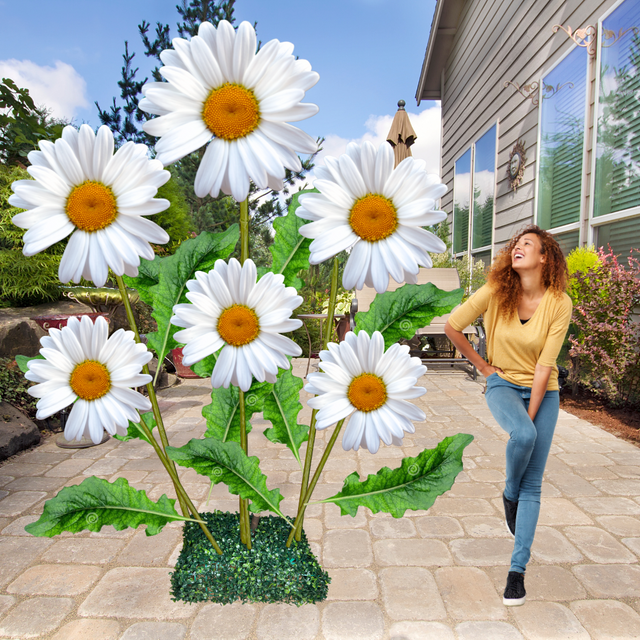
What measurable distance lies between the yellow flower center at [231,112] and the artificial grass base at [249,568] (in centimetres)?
118

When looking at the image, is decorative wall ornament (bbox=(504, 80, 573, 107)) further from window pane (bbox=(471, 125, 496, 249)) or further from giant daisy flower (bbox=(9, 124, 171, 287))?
giant daisy flower (bbox=(9, 124, 171, 287))

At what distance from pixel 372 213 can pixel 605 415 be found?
5108 mm

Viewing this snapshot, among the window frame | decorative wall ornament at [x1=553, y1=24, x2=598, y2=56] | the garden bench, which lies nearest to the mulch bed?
the garden bench

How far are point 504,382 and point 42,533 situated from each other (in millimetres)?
1957

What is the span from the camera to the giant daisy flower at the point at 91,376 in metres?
0.95

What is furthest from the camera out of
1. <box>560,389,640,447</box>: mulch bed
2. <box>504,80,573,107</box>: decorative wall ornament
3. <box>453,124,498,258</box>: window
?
<box>453,124,498,258</box>: window

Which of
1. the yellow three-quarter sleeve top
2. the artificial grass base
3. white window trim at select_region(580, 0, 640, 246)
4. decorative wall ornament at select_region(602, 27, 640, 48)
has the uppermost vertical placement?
decorative wall ornament at select_region(602, 27, 640, 48)

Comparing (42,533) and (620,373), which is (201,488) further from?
(620,373)

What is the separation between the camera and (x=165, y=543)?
269cm

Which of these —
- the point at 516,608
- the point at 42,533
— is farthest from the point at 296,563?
the point at 516,608

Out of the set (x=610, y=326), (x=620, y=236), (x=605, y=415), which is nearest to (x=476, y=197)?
(x=620, y=236)

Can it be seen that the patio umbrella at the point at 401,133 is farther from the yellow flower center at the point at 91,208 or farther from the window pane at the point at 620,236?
the yellow flower center at the point at 91,208

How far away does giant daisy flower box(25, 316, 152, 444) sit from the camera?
950 millimetres

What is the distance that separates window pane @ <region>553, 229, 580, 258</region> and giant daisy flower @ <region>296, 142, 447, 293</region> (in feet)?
19.5
